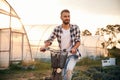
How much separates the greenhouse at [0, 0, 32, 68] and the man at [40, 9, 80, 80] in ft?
6.99

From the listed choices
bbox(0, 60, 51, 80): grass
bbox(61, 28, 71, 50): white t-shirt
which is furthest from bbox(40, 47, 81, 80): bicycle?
bbox(0, 60, 51, 80): grass

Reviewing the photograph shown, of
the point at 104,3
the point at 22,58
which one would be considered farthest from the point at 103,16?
the point at 22,58

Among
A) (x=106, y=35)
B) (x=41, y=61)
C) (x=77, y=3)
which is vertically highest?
(x=77, y=3)

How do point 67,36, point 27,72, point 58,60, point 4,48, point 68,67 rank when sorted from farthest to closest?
point 4,48 < point 27,72 < point 67,36 < point 68,67 < point 58,60

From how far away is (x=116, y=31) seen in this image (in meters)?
7.40

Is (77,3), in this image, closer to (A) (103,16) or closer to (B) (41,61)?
(A) (103,16)

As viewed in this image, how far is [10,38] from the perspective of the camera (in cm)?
748

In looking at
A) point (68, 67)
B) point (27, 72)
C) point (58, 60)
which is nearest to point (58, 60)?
point (58, 60)

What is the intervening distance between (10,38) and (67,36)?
7.64ft

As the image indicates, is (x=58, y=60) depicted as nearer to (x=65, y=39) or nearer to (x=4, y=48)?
(x=65, y=39)

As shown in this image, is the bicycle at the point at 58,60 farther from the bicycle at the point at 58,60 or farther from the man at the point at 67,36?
the man at the point at 67,36

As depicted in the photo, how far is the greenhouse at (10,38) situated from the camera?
292 inches

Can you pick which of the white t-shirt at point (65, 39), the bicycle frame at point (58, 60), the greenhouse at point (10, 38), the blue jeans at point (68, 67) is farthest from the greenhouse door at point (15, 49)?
the bicycle frame at point (58, 60)

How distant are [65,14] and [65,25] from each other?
11.7 inches
